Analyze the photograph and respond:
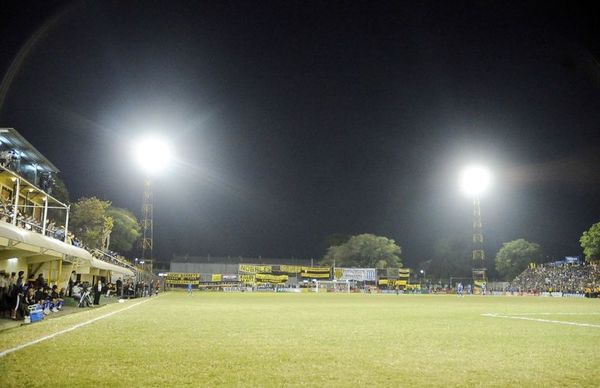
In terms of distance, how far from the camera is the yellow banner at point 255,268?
91.4 meters

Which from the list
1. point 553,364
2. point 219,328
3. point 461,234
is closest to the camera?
point 553,364

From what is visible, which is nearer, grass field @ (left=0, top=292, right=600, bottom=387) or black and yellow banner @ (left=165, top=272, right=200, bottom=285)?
grass field @ (left=0, top=292, right=600, bottom=387)

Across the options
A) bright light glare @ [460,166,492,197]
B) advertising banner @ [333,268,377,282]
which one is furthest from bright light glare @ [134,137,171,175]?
advertising banner @ [333,268,377,282]

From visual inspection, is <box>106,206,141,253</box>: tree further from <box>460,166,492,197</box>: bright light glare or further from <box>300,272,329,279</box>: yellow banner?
<box>460,166,492,197</box>: bright light glare

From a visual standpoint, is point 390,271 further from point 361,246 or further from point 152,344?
point 152,344

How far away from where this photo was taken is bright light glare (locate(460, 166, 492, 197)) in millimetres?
65750

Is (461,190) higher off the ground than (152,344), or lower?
higher

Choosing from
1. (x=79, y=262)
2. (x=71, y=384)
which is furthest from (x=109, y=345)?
(x=79, y=262)

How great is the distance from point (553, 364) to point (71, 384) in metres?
7.42

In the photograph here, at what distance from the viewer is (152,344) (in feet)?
32.4

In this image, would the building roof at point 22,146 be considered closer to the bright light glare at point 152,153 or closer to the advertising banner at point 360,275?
the bright light glare at point 152,153

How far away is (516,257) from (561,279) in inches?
1304

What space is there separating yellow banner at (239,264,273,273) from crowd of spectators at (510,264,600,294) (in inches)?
1756

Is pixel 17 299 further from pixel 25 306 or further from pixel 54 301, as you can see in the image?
pixel 54 301
